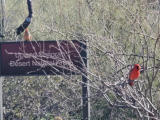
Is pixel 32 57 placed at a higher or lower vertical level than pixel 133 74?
lower

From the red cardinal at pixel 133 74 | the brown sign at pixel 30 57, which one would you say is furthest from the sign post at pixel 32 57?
the red cardinal at pixel 133 74

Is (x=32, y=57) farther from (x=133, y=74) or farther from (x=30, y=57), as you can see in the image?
(x=133, y=74)

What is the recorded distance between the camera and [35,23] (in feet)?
30.6

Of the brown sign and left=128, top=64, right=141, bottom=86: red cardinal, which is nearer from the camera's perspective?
left=128, top=64, right=141, bottom=86: red cardinal

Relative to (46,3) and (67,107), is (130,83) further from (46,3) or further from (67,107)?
(46,3)

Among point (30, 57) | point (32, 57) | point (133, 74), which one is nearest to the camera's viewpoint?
point (133, 74)

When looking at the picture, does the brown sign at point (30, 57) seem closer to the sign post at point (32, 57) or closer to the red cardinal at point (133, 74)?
the sign post at point (32, 57)

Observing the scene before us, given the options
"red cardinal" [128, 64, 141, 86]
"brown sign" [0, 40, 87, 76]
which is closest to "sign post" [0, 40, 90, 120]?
"brown sign" [0, 40, 87, 76]

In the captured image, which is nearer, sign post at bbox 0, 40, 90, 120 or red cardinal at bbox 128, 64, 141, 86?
red cardinal at bbox 128, 64, 141, 86

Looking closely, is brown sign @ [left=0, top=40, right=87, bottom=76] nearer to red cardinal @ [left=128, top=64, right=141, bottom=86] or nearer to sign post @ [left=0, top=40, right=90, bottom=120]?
sign post @ [left=0, top=40, right=90, bottom=120]

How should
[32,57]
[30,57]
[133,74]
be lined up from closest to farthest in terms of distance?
[133,74], [32,57], [30,57]

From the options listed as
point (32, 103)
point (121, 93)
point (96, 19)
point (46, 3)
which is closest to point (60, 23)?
point (96, 19)

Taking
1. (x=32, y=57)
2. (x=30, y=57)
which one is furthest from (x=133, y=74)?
(x=30, y=57)

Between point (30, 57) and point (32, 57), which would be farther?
point (30, 57)
